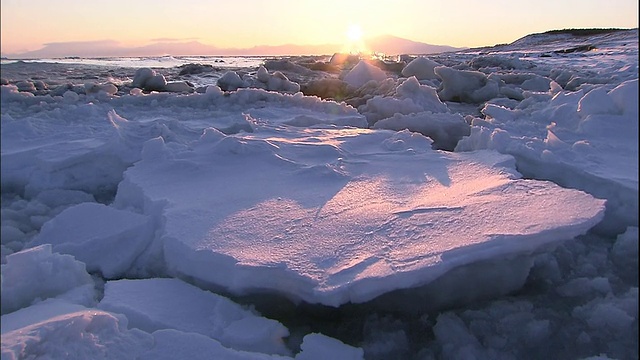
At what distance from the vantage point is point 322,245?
1.82 metres

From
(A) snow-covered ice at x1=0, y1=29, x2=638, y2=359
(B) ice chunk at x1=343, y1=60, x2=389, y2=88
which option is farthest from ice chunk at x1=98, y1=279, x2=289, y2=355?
(B) ice chunk at x1=343, y1=60, x2=389, y2=88

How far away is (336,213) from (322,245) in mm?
312


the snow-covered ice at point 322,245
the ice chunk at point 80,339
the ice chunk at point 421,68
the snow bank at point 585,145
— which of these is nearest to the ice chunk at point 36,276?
the snow-covered ice at point 322,245

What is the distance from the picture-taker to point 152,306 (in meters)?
1.70

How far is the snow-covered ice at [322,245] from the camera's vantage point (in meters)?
1.55

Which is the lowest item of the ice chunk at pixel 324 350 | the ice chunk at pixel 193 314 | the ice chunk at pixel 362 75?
the ice chunk at pixel 324 350

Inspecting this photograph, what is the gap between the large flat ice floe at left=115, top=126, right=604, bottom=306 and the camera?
162cm

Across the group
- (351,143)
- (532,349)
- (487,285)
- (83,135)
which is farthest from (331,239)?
(83,135)

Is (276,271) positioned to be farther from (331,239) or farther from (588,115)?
(588,115)

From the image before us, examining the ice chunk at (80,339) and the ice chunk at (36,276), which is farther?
the ice chunk at (36,276)

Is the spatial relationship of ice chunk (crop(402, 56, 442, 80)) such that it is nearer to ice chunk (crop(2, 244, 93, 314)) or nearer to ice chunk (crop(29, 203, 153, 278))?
ice chunk (crop(29, 203, 153, 278))

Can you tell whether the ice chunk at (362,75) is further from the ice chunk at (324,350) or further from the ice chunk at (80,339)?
the ice chunk at (80,339)

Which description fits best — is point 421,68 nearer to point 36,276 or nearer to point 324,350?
point 324,350

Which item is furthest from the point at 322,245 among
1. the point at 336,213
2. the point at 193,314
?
the point at 193,314
